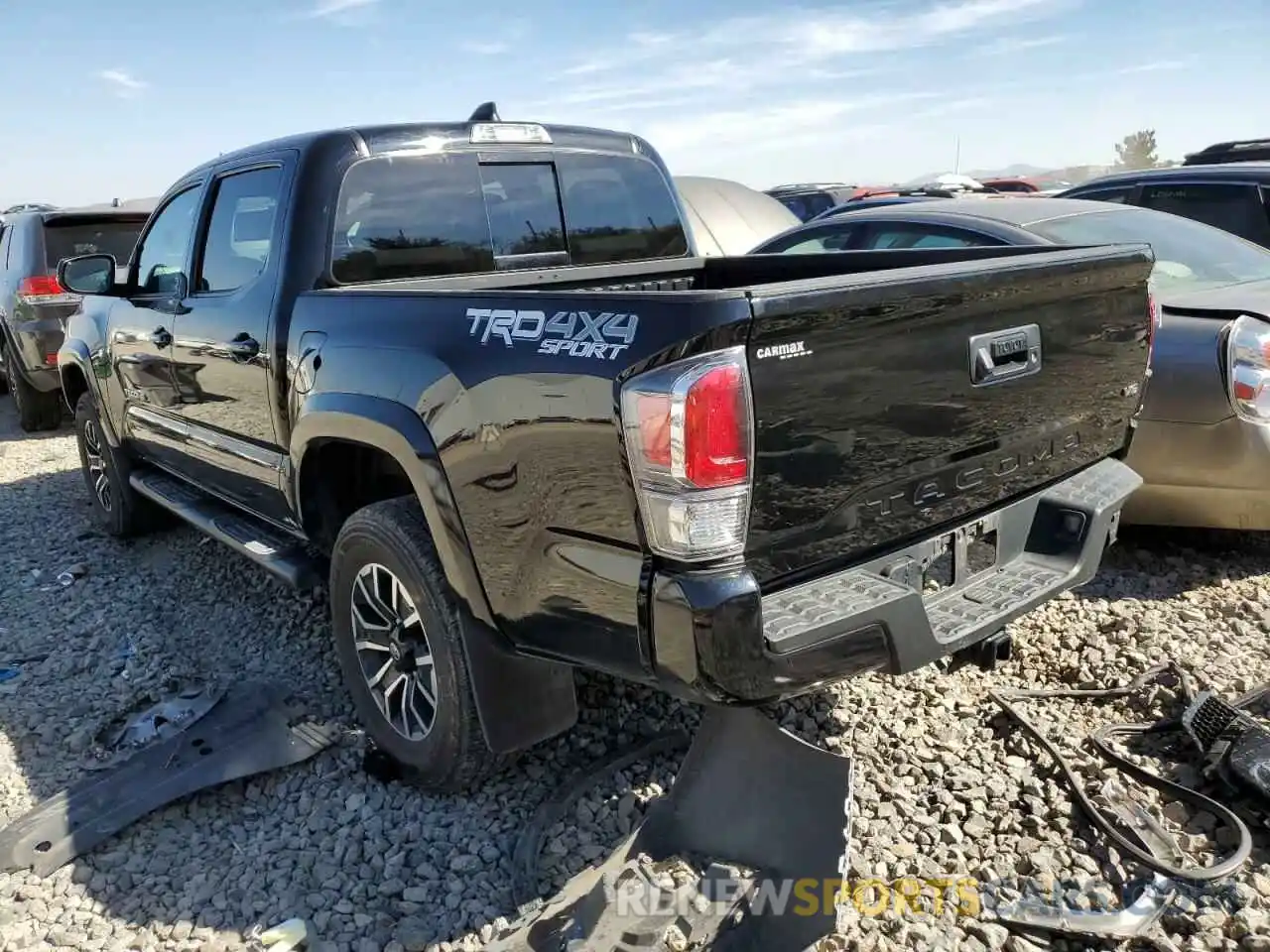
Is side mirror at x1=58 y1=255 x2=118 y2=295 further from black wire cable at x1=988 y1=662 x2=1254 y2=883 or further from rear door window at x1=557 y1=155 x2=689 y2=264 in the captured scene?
black wire cable at x1=988 y1=662 x2=1254 y2=883

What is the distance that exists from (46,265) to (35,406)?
4.77ft

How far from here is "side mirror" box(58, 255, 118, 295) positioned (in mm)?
4637

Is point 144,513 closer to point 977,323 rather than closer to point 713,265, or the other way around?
point 713,265

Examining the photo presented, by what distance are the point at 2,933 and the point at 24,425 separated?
7.59 m

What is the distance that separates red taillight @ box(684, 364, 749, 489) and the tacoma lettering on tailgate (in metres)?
0.46

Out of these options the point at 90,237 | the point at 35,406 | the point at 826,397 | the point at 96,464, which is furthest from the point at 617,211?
the point at 35,406

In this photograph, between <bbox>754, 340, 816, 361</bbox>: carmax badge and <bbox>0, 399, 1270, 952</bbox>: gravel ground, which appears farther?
<bbox>0, 399, 1270, 952</bbox>: gravel ground

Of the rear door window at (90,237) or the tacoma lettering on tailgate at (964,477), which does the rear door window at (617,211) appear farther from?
the rear door window at (90,237)

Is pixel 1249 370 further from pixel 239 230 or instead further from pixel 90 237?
pixel 90 237

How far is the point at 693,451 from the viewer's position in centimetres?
197

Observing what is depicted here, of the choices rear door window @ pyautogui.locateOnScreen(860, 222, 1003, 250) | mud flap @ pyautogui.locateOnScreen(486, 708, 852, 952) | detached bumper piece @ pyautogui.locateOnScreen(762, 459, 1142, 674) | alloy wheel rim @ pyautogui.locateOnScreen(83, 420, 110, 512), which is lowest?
mud flap @ pyautogui.locateOnScreen(486, 708, 852, 952)

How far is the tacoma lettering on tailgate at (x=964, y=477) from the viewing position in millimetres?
2363

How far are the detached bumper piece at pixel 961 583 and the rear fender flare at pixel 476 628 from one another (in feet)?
2.56

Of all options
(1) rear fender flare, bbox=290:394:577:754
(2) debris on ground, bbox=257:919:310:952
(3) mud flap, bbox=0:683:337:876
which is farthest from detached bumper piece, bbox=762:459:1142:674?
(3) mud flap, bbox=0:683:337:876
